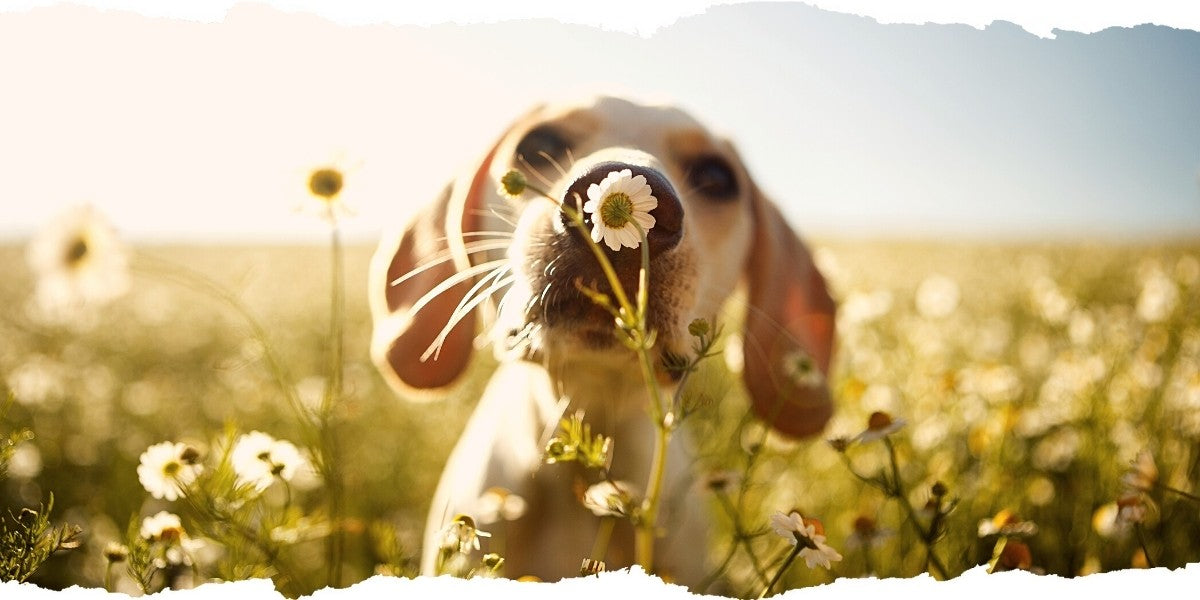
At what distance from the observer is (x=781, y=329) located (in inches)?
78.5

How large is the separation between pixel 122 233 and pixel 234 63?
447 mm

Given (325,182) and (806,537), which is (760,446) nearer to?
(806,537)

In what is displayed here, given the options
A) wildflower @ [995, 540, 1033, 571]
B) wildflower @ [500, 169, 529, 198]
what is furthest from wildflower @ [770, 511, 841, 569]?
wildflower @ [500, 169, 529, 198]

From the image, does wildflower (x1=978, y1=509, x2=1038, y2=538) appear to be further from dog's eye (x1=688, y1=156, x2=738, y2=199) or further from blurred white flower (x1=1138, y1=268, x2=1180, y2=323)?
blurred white flower (x1=1138, y1=268, x2=1180, y2=323)

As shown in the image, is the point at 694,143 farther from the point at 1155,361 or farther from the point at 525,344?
the point at 1155,361

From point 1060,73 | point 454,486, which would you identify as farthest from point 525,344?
point 1060,73

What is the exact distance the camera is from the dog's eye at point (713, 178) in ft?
5.90

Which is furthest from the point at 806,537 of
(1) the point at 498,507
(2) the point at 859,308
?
(2) the point at 859,308

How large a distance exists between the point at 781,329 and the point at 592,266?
789 millimetres

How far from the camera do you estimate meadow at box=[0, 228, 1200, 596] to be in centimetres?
151

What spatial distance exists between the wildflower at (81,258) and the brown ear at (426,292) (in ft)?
1.95

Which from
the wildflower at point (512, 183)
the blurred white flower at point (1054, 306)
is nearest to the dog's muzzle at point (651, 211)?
the wildflower at point (512, 183)

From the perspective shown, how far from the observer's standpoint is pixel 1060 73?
1.81 m

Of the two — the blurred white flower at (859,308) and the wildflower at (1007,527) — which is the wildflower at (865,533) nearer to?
the wildflower at (1007,527)
